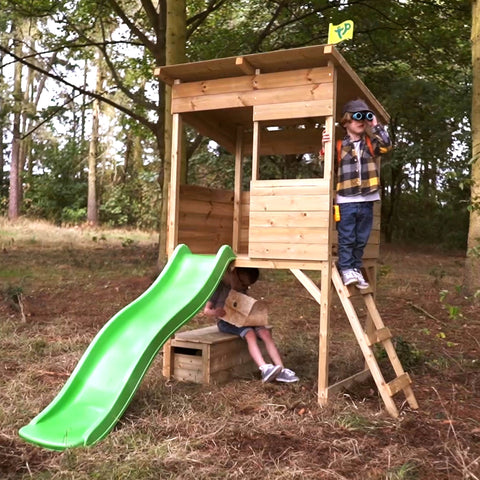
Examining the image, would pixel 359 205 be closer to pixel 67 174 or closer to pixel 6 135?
pixel 67 174

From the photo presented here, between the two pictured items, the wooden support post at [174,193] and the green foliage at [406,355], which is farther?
the green foliage at [406,355]

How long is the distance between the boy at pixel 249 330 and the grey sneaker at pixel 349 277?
0.85 metres

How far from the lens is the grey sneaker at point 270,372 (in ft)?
15.6

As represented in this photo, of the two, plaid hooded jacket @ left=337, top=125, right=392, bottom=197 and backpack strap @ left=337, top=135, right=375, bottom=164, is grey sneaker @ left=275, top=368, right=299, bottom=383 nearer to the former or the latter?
plaid hooded jacket @ left=337, top=125, right=392, bottom=197

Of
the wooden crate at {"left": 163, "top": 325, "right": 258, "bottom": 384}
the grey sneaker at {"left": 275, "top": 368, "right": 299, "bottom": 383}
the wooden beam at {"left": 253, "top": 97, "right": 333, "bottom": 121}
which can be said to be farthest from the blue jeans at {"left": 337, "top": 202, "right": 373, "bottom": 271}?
the wooden crate at {"left": 163, "top": 325, "right": 258, "bottom": 384}

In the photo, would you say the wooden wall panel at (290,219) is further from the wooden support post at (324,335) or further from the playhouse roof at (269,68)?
the playhouse roof at (269,68)

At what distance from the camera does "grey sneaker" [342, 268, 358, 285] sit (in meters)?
4.64

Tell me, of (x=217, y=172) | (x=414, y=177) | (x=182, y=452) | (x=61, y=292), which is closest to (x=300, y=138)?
(x=182, y=452)

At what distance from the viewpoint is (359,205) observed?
4.70 metres

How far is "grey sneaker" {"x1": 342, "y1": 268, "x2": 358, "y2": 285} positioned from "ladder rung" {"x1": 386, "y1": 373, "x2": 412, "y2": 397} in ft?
2.64

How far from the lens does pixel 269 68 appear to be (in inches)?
191

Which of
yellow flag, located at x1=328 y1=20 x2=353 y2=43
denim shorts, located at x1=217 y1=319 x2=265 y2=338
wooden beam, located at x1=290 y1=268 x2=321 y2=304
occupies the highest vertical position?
yellow flag, located at x1=328 y1=20 x2=353 y2=43

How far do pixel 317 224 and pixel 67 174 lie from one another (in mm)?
26852

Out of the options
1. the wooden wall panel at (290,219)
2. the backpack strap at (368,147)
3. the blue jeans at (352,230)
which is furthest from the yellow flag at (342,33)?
the blue jeans at (352,230)
